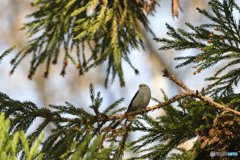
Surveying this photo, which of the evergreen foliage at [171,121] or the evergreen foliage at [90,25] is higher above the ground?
the evergreen foliage at [90,25]

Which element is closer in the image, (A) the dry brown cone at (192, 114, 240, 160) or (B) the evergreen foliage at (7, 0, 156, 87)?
(A) the dry brown cone at (192, 114, 240, 160)

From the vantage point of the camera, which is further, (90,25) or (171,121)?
(90,25)

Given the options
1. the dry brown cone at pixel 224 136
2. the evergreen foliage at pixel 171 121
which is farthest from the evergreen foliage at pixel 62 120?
the dry brown cone at pixel 224 136

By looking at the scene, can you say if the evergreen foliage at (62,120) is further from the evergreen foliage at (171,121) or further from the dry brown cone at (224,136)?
the dry brown cone at (224,136)

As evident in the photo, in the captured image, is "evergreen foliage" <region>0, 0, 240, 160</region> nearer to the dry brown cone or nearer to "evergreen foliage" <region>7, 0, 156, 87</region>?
the dry brown cone

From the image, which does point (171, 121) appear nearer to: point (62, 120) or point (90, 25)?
point (62, 120)

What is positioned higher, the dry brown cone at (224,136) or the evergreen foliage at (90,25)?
the evergreen foliage at (90,25)

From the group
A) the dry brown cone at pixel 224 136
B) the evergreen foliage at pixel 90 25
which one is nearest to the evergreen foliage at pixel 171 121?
the dry brown cone at pixel 224 136

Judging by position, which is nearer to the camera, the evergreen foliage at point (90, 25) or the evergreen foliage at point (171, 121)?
the evergreen foliage at point (171, 121)

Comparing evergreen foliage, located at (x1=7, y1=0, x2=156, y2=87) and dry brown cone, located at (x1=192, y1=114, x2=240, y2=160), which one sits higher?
evergreen foliage, located at (x1=7, y1=0, x2=156, y2=87)

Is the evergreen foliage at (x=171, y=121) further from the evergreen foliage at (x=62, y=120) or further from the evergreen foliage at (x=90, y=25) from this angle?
the evergreen foliage at (x=90, y=25)

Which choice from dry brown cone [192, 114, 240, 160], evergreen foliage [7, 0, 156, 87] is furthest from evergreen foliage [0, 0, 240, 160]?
evergreen foliage [7, 0, 156, 87]

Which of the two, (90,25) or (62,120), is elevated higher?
(90,25)

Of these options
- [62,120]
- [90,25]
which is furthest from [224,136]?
[90,25]
